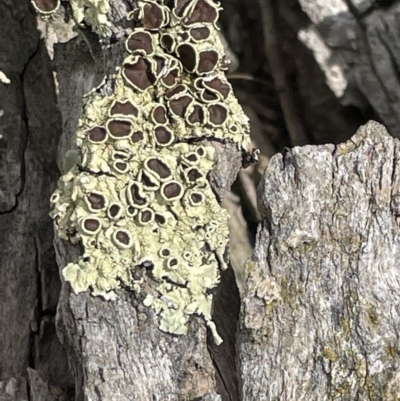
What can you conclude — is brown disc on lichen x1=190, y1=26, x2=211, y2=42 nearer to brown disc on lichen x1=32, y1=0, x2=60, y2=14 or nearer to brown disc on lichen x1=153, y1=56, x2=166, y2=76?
brown disc on lichen x1=153, y1=56, x2=166, y2=76

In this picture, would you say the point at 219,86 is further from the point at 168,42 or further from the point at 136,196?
the point at 136,196

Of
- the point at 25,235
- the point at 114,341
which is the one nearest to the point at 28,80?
the point at 25,235

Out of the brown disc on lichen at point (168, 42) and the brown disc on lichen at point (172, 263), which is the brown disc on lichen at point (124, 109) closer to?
the brown disc on lichen at point (168, 42)

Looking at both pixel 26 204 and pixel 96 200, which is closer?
pixel 96 200

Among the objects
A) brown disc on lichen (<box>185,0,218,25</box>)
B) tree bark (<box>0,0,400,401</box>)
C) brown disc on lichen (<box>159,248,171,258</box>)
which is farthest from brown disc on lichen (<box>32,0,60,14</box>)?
brown disc on lichen (<box>159,248,171,258</box>)

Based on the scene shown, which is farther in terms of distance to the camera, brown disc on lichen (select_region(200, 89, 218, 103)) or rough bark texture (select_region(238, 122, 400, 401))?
brown disc on lichen (select_region(200, 89, 218, 103))

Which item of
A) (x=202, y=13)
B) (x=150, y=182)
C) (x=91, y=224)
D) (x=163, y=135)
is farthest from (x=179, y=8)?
(x=91, y=224)
